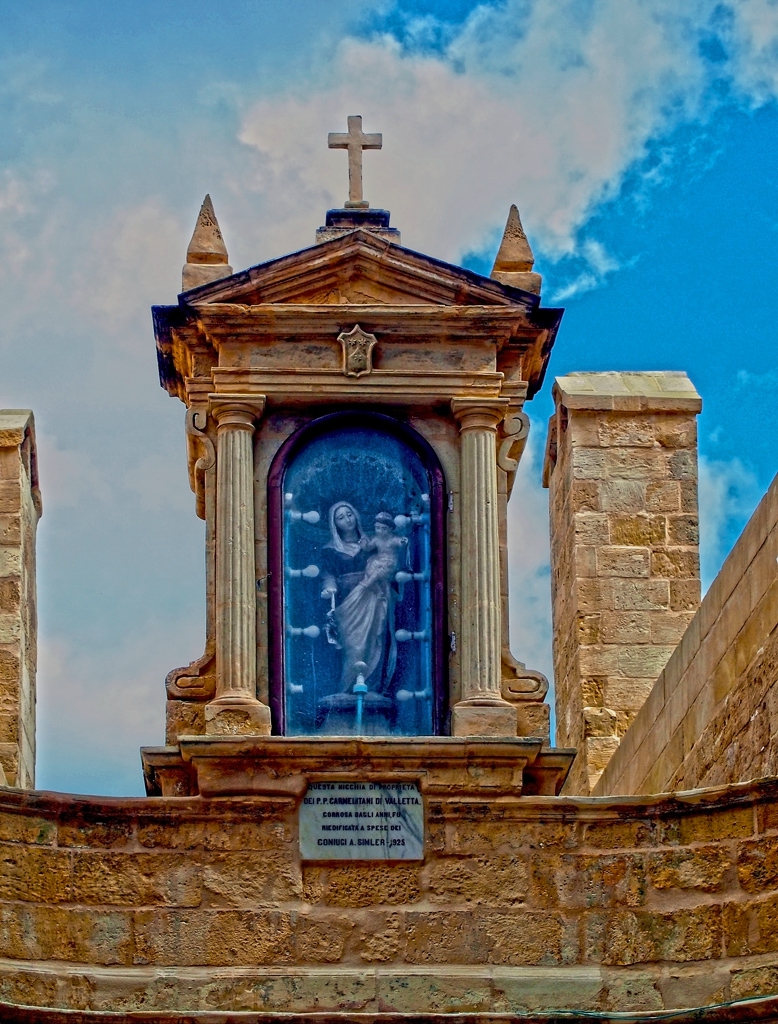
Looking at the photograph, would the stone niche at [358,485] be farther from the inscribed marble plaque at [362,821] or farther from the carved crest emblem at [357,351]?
the inscribed marble plaque at [362,821]

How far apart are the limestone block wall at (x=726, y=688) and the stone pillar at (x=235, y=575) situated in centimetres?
226

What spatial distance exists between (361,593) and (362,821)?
1331mm

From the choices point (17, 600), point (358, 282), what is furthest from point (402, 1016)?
point (17, 600)

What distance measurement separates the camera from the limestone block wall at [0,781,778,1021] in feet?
47.2

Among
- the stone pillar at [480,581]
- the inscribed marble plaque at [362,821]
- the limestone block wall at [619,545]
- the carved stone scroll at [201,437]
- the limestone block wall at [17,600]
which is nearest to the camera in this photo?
the inscribed marble plaque at [362,821]

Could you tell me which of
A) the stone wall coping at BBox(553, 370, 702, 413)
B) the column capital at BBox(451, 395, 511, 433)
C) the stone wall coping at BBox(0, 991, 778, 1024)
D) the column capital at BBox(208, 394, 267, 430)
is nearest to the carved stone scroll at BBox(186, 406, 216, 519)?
the column capital at BBox(208, 394, 267, 430)

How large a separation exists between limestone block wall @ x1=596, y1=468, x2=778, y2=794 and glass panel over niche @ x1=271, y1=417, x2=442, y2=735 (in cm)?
145

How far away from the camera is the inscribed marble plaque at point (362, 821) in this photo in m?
14.8

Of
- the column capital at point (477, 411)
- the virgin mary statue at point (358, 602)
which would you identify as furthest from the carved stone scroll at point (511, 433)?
the virgin mary statue at point (358, 602)

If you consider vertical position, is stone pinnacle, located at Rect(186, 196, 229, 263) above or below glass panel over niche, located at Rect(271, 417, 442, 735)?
above

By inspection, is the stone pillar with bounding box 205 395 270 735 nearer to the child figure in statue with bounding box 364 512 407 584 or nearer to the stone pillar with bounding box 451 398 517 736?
the child figure in statue with bounding box 364 512 407 584

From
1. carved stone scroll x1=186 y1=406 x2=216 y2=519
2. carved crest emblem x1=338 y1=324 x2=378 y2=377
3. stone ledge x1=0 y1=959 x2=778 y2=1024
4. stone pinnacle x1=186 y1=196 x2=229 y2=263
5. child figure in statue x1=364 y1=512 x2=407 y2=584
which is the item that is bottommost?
stone ledge x1=0 y1=959 x2=778 y2=1024

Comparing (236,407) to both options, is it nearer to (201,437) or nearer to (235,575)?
(201,437)

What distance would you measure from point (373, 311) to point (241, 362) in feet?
2.23
